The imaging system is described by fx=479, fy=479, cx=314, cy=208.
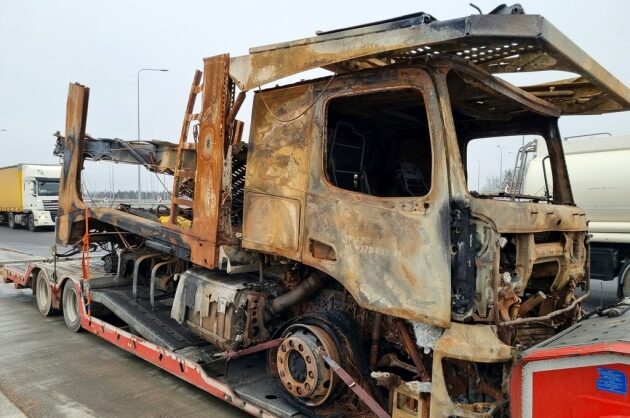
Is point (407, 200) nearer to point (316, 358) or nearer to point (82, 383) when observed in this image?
point (316, 358)

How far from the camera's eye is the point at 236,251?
14.6 feet

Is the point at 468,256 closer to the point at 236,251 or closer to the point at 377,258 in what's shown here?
the point at 377,258

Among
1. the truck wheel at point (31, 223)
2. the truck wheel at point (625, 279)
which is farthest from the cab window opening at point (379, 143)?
the truck wheel at point (31, 223)

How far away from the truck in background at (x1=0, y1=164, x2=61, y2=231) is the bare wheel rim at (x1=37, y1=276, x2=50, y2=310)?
64.5 ft

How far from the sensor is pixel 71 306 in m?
6.80

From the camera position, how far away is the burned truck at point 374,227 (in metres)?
2.88

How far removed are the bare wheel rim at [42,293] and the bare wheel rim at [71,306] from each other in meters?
0.82

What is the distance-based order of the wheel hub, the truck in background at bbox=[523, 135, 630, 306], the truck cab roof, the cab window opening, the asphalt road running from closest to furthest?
1. the truck cab roof
2. the wheel hub
3. the cab window opening
4. the asphalt road
5. the truck in background at bbox=[523, 135, 630, 306]

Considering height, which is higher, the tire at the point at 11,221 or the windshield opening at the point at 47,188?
the windshield opening at the point at 47,188

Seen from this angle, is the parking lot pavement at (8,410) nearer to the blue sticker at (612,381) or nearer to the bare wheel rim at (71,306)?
the bare wheel rim at (71,306)

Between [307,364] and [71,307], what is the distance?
184 inches

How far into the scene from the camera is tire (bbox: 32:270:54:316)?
24.3ft

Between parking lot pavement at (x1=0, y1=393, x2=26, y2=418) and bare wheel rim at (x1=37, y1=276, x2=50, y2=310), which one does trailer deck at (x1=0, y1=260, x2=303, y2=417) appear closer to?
bare wheel rim at (x1=37, y1=276, x2=50, y2=310)

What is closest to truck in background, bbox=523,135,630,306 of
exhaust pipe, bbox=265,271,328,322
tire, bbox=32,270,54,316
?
exhaust pipe, bbox=265,271,328,322
